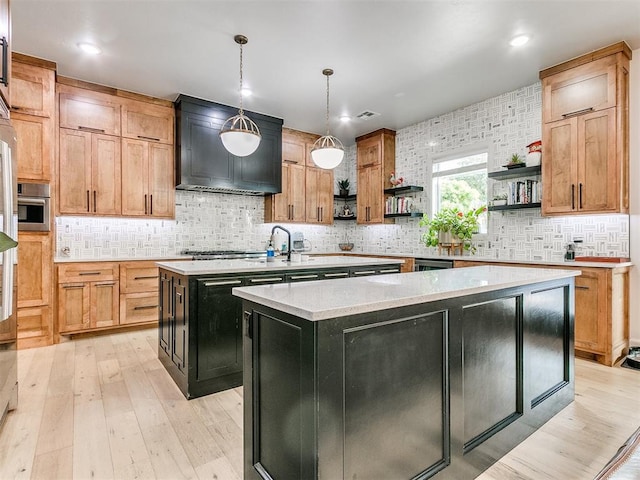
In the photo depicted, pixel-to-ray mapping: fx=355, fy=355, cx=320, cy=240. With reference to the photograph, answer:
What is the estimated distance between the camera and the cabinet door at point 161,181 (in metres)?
4.64

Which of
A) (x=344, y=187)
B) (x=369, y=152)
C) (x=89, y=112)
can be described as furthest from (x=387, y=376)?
(x=344, y=187)

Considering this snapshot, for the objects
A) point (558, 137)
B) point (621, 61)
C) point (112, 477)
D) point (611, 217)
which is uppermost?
point (621, 61)

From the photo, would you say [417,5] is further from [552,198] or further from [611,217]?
[611,217]

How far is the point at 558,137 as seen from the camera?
12.1 feet

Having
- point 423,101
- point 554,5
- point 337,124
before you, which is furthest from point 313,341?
point 337,124

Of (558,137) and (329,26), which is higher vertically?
(329,26)

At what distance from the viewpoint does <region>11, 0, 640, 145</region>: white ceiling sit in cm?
A: 287

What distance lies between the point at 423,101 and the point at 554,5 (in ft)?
6.58

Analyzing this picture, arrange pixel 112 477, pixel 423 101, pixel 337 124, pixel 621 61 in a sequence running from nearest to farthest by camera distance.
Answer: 1. pixel 112 477
2. pixel 621 61
3. pixel 423 101
4. pixel 337 124

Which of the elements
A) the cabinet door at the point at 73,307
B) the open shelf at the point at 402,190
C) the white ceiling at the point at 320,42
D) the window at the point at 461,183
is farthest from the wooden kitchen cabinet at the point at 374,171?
the cabinet door at the point at 73,307

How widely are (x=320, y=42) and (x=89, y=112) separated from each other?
9.60 feet

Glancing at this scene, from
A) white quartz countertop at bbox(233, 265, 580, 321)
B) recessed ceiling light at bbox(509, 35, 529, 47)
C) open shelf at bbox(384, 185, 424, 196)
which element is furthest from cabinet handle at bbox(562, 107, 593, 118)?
white quartz countertop at bbox(233, 265, 580, 321)

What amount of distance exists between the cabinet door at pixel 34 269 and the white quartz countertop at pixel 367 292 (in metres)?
3.20

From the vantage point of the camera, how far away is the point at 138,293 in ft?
14.0
